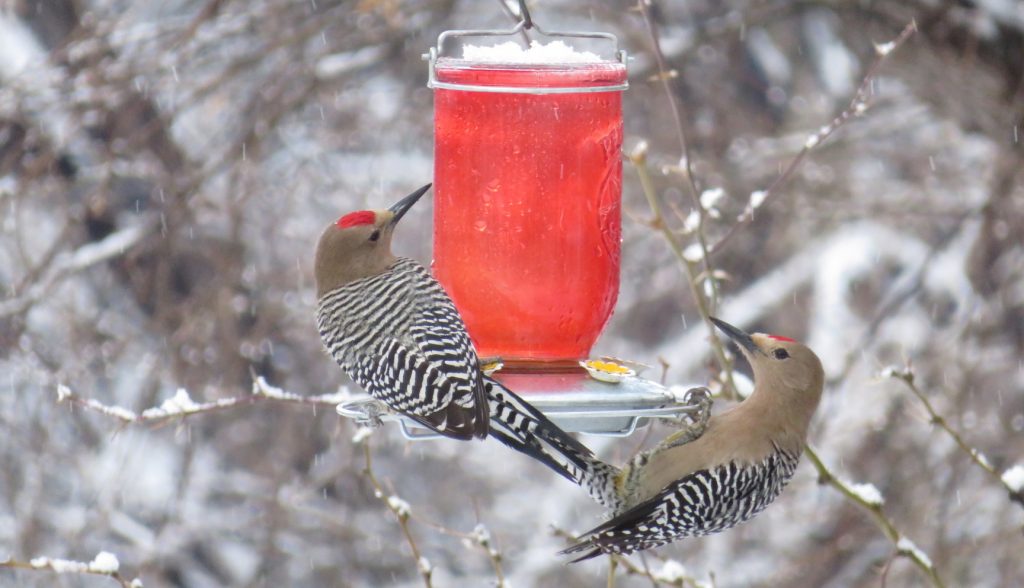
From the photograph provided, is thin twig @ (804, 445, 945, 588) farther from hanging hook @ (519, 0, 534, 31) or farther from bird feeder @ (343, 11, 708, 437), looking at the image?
hanging hook @ (519, 0, 534, 31)

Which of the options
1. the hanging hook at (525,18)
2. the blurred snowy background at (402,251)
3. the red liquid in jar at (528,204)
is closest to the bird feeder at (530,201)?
the red liquid in jar at (528,204)

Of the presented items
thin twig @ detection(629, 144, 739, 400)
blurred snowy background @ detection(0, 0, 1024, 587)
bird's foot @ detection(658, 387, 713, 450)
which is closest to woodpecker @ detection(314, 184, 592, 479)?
bird's foot @ detection(658, 387, 713, 450)

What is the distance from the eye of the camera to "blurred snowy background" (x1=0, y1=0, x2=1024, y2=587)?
754 cm

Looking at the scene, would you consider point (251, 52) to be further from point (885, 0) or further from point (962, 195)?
point (962, 195)

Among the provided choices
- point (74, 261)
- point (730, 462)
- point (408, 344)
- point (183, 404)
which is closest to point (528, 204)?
point (408, 344)

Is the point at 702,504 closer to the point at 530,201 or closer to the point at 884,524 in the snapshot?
the point at 884,524

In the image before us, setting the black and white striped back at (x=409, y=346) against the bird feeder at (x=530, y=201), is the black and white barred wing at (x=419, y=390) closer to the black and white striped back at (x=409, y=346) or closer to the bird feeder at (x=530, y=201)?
the black and white striped back at (x=409, y=346)

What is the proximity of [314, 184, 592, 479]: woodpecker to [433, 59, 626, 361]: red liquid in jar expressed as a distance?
0.81ft

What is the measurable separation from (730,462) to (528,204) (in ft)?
3.33

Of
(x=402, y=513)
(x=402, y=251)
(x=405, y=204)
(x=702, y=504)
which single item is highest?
(x=405, y=204)

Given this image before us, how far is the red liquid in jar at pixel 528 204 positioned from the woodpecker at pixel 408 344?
245 millimetres

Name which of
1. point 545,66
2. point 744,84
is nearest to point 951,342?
point 744,84

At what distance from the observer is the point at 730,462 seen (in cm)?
446

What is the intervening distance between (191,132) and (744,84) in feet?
14.5
